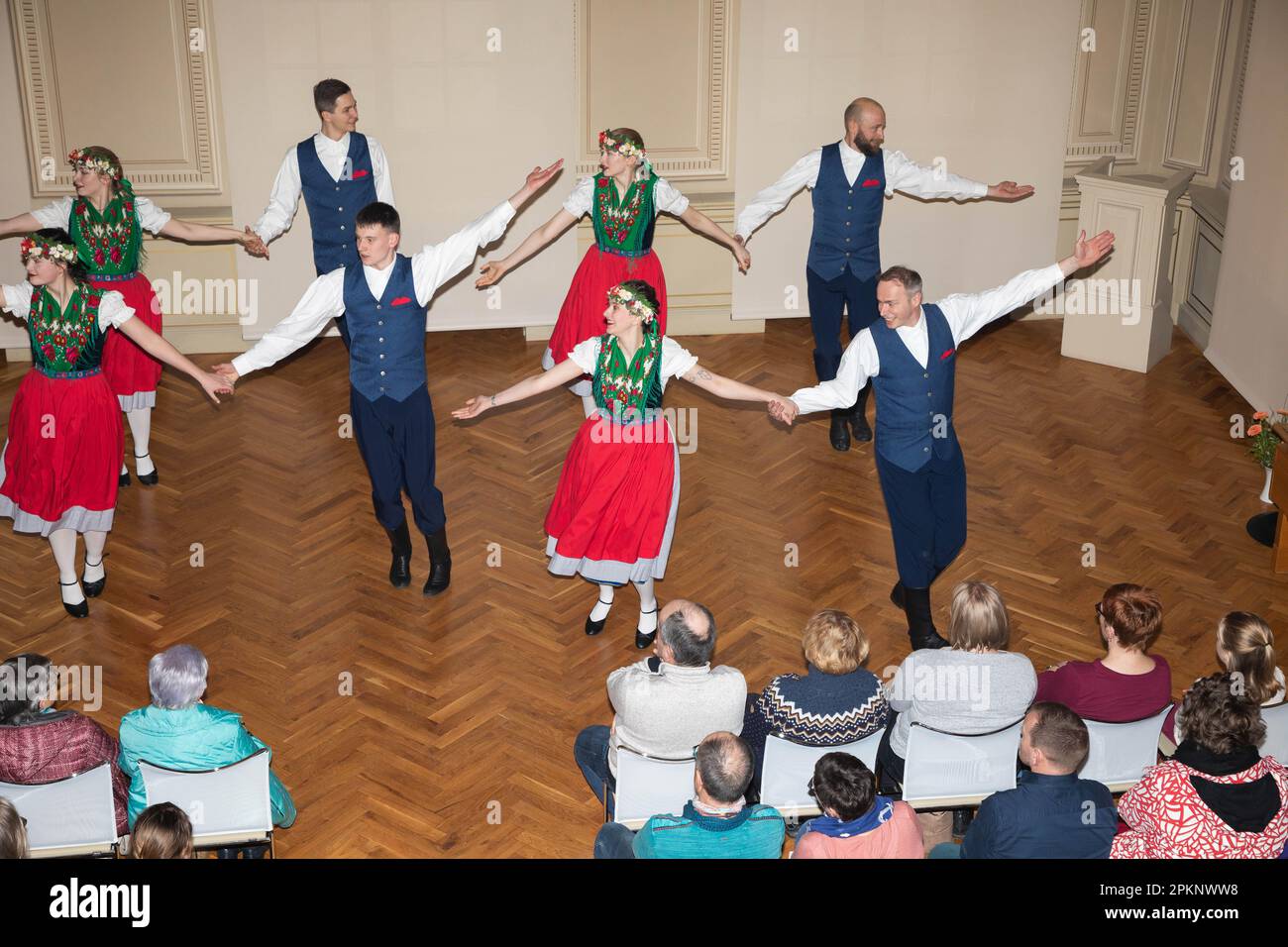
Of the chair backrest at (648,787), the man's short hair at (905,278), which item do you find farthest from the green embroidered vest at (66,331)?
the man's short hair at (905,278)

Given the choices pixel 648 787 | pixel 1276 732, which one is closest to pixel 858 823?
pixel 648 787

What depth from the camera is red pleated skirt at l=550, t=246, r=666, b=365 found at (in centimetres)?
656

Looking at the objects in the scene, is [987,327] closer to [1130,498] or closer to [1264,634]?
[1130,498]

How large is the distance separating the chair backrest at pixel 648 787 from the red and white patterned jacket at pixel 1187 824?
1114 millimetres

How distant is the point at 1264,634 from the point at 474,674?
273 cm

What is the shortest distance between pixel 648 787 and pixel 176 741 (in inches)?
50.4

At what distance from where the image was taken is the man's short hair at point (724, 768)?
3439 millimetres

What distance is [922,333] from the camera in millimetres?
5016

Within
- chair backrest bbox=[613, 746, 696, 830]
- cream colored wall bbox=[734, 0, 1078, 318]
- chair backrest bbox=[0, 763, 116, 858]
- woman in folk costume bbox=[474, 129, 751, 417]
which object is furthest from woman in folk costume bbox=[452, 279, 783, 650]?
cream colored wall bbox=[734, 0, 1078, 318]

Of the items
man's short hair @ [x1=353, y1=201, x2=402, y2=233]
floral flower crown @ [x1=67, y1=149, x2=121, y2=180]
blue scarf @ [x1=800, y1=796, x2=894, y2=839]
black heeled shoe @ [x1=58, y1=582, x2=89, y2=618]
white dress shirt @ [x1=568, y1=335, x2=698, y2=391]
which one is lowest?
black heeled shoe @ [x1=58, y1=582, x2=89, y2=618]

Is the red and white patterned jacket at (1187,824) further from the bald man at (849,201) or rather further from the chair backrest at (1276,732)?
the bald man at (849,201)

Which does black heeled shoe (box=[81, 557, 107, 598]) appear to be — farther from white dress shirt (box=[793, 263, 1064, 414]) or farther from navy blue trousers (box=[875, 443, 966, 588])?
navy blue trousers (box=[875, 443, 966, 588])

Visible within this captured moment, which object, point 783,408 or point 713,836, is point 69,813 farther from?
point 783,408

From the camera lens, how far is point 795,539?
6297 mm
